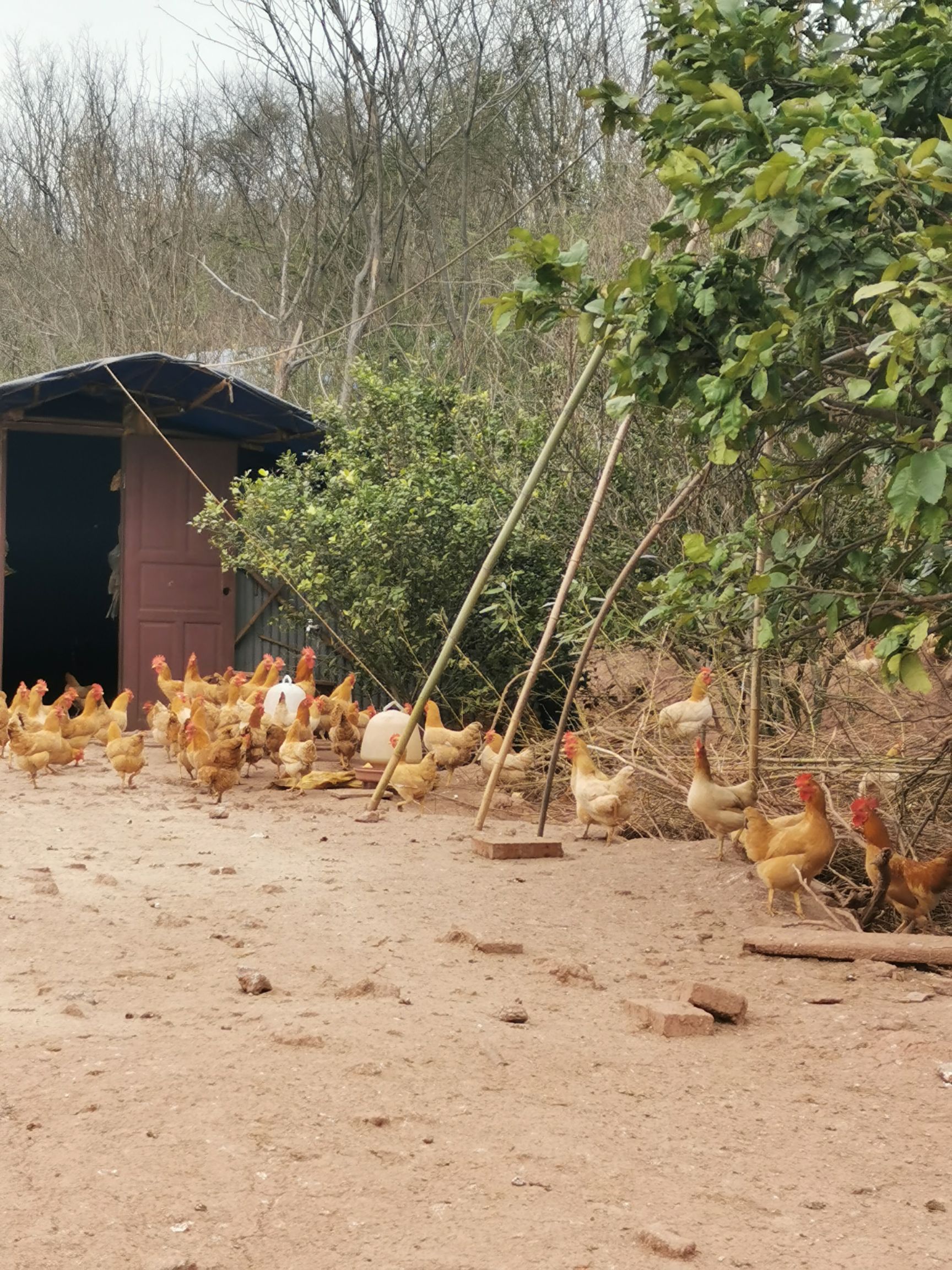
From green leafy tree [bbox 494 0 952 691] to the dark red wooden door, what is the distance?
30.9 ft

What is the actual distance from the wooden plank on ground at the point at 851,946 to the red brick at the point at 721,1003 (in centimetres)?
86

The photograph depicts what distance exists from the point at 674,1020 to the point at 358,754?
7.23 metres

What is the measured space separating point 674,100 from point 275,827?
5011mm

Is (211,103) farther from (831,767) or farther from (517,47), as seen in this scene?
(831,767)

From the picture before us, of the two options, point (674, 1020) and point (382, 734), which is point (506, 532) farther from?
point (382, 734)

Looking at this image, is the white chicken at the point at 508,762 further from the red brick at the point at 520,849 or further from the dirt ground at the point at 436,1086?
the dirt ground at the point at 436,1086

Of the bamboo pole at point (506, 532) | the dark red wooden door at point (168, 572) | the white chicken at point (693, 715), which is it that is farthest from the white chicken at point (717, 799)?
the dark red wooden door at point (168, 572)

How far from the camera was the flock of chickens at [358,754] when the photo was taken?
19.6 feet

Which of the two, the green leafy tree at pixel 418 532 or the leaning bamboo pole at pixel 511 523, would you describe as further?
the green leafy tree at pixel 418 532

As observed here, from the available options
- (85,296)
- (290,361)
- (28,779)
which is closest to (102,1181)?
(28,779)

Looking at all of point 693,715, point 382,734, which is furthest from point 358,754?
point 693,715

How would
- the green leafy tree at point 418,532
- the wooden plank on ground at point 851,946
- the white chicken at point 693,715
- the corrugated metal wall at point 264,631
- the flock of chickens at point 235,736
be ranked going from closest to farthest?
the wooden plank on ground at point 851,946, the white chicken at point 693,715, the flock of chickens at point 235,736, the green leafy tree at point 418,532, the corrugated metal wall at point 264,631

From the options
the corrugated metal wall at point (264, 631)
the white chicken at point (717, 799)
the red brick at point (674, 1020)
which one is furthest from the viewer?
the corrugated metal wall at point (264, 631)

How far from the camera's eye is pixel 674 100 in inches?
203
